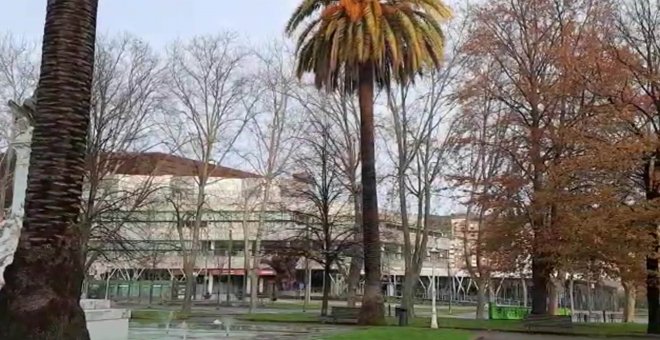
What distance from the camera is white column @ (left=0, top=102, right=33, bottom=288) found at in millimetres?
15852

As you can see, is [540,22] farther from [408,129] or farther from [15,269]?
[15,269]

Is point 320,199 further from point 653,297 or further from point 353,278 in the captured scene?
point 653,297

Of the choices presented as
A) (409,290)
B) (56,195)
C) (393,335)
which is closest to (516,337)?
(393,335)

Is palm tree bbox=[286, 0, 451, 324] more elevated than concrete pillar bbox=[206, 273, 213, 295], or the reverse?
palm tree bbox=[286, 0, 451, 324]

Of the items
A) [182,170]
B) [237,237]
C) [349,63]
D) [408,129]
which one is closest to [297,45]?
[349,63]

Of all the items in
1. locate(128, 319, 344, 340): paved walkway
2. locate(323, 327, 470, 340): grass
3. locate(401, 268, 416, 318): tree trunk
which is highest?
locate(401, 268, 416, 318): tree trunk

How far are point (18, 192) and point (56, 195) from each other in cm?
888

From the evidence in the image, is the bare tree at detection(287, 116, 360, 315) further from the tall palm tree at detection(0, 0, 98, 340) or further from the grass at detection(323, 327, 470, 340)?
the tall palm tree at detection(0, 0, 98, 340)

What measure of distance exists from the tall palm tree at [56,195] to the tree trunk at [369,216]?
68.4 ft

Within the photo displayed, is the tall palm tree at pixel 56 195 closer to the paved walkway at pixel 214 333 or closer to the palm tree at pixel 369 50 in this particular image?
the paved walkway at pixel 214 333

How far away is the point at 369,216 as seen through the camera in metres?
29.8

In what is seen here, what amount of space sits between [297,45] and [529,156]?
39.8ft

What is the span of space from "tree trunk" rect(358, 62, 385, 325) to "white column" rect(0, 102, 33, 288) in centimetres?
1527

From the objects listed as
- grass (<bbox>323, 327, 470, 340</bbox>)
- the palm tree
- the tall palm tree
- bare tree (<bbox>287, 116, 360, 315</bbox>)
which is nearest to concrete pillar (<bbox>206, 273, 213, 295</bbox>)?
bare tree (<bbox>287, 116, 360, 315</bbox>)
